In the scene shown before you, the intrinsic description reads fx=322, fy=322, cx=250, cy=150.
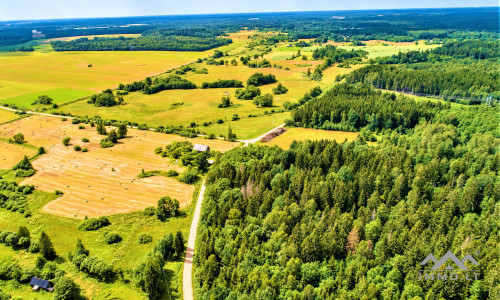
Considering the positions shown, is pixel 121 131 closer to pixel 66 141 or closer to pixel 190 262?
pixel 66 141

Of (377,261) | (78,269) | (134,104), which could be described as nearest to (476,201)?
(377,261)

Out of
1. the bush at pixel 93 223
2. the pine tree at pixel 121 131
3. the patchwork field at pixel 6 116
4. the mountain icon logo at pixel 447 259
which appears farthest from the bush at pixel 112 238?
the patchwork field at pixel 6 116

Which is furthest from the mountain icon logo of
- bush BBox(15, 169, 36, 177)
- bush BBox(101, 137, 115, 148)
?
bush BBox(15, 169, 36, 177)

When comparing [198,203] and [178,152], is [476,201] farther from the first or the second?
[178,152]

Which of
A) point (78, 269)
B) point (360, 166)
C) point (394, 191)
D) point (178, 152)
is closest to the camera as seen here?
point (78, 269)

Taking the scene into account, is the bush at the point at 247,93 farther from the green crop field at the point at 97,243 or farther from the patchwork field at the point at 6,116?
the patchwork field at the point at 6,116
